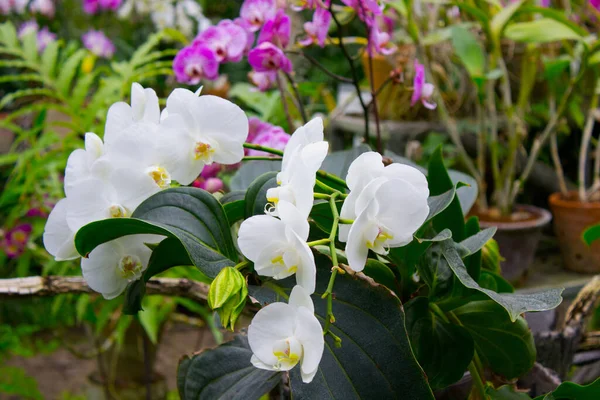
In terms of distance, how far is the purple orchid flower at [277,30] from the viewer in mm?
553

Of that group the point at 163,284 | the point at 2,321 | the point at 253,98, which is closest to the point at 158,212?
the point at 163,284

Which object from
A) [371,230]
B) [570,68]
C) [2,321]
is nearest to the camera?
[371,230]

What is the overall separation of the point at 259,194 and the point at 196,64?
31 centimetres

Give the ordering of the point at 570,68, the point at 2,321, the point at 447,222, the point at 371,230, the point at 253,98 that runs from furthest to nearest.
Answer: the point at 2,321, the point at 570,68, the point at 253,98, the point at 447,222, the point at 371,230

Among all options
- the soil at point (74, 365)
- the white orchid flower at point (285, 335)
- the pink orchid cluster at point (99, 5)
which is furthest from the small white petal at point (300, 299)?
the pink orchid cluster at point (99, 5)

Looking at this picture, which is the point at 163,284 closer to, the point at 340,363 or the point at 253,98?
the point at 340,363

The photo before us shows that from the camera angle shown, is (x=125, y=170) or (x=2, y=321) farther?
(x=2, y=321)

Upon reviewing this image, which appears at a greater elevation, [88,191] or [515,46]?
[88,191]

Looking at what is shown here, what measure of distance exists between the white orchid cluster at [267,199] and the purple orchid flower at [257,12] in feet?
0.93

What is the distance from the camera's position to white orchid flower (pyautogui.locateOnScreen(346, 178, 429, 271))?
271 millimetres

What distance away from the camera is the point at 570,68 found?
122 centimetres

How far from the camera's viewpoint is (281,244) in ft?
0.90

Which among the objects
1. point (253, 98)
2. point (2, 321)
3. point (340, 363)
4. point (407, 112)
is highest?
point (340, 363)

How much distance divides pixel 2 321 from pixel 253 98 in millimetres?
1169
